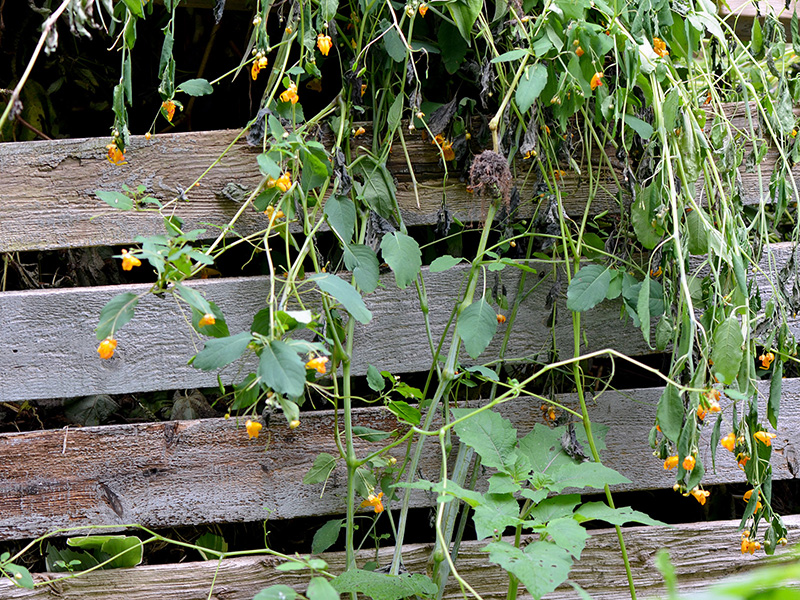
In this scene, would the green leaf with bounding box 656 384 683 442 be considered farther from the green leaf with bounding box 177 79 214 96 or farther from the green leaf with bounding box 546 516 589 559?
the green leaf with bounding box 177 79 214 96

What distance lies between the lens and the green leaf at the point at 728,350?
102 centimetres

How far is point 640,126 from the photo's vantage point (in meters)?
1.19

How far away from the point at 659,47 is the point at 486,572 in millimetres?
1112

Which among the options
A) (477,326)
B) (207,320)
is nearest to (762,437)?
(477,326)

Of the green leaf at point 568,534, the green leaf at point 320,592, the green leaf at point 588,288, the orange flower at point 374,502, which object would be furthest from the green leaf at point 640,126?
the green leaf at point 320,592

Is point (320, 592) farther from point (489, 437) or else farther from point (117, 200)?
point (117, 200)

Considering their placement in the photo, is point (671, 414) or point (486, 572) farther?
point (486, 572)

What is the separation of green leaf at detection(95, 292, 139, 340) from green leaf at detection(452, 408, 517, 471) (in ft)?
1.91

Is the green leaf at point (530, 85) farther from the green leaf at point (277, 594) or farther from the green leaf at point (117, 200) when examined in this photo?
the green leaf at point (277, 594)

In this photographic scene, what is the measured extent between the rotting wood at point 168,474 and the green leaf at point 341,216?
1.33 ft

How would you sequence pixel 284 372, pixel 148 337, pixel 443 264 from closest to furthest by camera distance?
pixel 284 372, pixel 443 264, pixel 148 337

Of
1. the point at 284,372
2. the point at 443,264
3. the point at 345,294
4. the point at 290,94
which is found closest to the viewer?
the point at 284,372

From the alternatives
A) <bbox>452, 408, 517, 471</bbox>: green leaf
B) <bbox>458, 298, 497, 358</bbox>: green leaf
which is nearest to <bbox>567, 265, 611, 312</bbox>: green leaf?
<bbox>458, 298, 497, 358</bbox>: green leaf

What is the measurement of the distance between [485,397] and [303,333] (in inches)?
18.9
